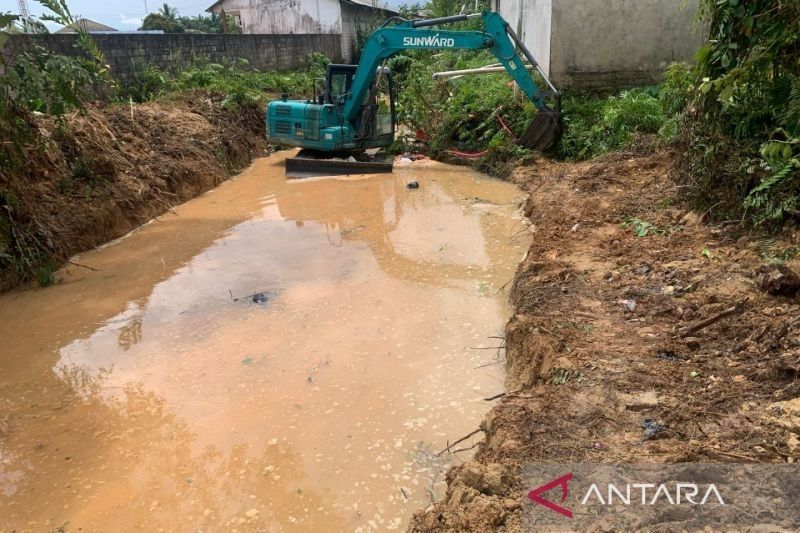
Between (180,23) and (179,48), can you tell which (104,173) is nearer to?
(179,48)

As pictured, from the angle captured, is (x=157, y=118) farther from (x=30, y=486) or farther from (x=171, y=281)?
(x=30, y=486)

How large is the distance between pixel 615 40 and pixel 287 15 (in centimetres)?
1919

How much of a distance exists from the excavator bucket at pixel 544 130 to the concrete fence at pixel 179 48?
26.8 ft

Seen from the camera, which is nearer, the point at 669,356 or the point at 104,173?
the point at 669,356

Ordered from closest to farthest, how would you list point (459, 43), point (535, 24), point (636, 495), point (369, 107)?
1. point (636, 495)
2. point (459, 43)
3. point (369, 107)
4. point (535, 24)

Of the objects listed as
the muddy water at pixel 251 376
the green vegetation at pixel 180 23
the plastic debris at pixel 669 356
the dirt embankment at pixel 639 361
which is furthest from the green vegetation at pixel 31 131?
the green vegetation at pixel 180 23

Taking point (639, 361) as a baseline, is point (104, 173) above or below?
above

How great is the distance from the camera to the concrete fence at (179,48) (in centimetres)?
1074

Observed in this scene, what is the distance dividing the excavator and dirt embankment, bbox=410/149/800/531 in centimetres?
474

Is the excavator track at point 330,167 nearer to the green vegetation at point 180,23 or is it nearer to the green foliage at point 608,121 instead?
the green foliage at point 608,121

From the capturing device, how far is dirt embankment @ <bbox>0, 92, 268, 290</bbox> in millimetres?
6790

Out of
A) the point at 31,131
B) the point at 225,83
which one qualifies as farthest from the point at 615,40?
the point at 31,131

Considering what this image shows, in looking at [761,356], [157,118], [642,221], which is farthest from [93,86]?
[761,356]

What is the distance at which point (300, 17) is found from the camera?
2580cm
